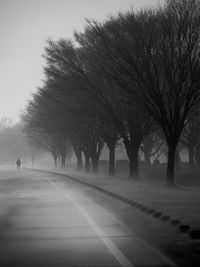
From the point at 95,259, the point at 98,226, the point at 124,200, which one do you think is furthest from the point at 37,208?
the point at 95,259

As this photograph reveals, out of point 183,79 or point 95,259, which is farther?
point 183,79

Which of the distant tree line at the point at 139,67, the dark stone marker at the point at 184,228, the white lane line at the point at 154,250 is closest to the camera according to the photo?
the white lane line at the point at 154,250

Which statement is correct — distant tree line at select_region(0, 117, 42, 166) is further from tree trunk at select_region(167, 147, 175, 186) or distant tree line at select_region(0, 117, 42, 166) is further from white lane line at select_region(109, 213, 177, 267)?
white lane line at select_region(109, 213, 177, 267)

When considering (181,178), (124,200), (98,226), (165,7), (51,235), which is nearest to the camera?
(51,235)

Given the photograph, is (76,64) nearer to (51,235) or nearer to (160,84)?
(160,84)

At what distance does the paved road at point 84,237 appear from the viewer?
7793 millimetres

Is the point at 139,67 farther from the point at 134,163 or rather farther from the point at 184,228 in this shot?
the point at 184,228

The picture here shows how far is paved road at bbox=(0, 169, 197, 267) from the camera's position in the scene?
7793 millimetres

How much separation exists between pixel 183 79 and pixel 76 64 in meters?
8.09

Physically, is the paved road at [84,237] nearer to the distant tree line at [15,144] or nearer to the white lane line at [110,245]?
the white lane line at [110,245]

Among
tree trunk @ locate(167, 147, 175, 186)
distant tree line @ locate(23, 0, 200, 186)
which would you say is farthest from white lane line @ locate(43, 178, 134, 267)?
tree trunk @ locate(167, 147, 175, 186)

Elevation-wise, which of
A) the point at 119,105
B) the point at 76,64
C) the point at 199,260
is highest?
the point at 76,64

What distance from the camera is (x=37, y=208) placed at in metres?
16.2

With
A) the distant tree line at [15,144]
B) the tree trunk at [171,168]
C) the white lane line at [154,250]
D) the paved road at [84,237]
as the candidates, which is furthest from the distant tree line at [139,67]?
the distant tree line at [15,144]
